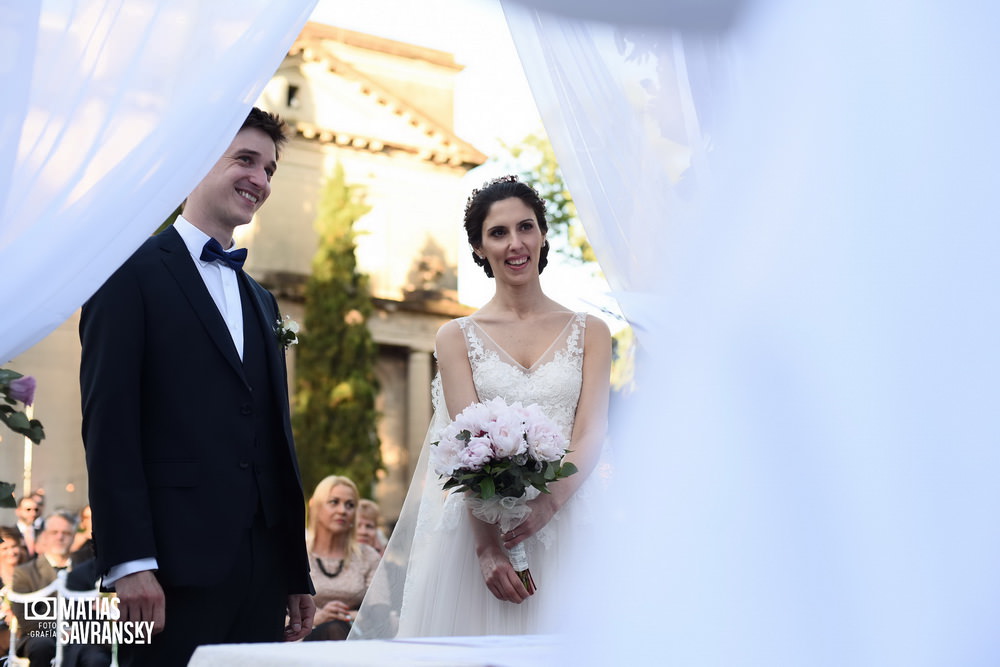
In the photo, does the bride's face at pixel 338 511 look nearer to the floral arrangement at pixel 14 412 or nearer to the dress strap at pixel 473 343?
the dress strap at pixel 473 343

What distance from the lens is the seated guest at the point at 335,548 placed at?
6.71 meters

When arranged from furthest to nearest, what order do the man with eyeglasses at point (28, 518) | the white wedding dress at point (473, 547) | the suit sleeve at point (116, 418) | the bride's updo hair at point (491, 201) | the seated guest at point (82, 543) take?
the seated guest at point (82, 543) → the man with eyeglasses at point (28, 518) → the bride's updo hair at point (491, 201) → the white wedding dress at point (473, 547) → the suit sleeve at point (116, 418)

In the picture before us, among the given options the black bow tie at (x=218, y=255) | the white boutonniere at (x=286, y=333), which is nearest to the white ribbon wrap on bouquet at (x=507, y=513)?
the white boutonniere at (x=286, y=333)

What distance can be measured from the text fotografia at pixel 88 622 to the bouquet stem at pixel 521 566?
1215 mm

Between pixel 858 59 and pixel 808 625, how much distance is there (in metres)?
1.10

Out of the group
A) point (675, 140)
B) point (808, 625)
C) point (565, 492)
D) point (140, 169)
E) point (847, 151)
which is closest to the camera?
point (808, 625)

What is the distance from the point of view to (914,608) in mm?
1779

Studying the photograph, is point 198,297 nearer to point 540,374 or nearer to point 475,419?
point 475,419

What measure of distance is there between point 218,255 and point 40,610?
10.6 ft

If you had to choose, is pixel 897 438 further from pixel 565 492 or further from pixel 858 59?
pixel 565 492

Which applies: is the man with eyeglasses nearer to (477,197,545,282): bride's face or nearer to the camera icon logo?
the camera icon logo

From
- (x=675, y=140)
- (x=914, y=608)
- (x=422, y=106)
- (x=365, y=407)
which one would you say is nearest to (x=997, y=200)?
(x=914, y=608)

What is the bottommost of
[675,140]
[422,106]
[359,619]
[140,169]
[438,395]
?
[359,619]

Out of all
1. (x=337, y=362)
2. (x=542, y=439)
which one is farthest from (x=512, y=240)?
(x=337, y=362)
